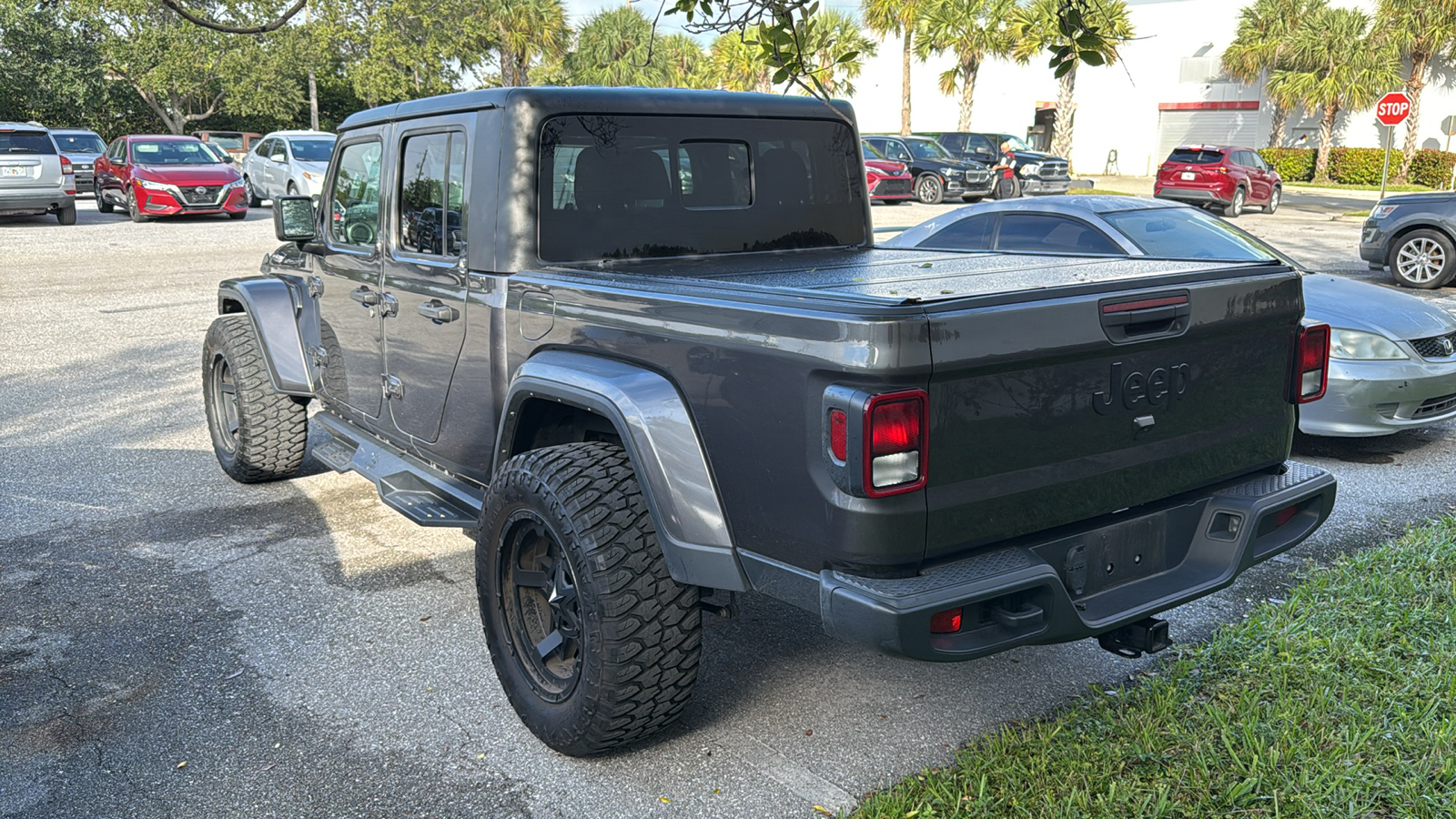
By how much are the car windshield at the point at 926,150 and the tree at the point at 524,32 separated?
71.7ft

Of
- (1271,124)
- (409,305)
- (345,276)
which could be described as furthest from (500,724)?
(1271,124)

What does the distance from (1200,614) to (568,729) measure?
2.55 m

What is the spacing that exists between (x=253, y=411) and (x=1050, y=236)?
478 centimetres

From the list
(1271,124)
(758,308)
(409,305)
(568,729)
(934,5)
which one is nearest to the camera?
(758,308)

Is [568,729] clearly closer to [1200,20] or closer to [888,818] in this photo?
[888,818]

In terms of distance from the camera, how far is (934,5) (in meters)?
37.9

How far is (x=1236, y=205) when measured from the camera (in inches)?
992

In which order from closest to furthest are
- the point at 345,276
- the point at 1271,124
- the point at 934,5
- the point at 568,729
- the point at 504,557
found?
the point at 568,729 → the point at 504,557 → the point at 345,276 → the point at 934,5 → the point at 1271,124

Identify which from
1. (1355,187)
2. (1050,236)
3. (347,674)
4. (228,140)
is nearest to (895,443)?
(347,674)

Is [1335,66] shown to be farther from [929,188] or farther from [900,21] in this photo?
[929,188]

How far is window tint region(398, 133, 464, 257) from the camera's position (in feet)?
13.6

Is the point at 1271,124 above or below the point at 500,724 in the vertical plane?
above

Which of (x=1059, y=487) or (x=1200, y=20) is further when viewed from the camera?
(x=1200, y=20)

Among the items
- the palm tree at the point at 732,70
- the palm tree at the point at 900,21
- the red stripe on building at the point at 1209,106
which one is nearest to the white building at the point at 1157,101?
the red stripe on building at the point at 1209,106
